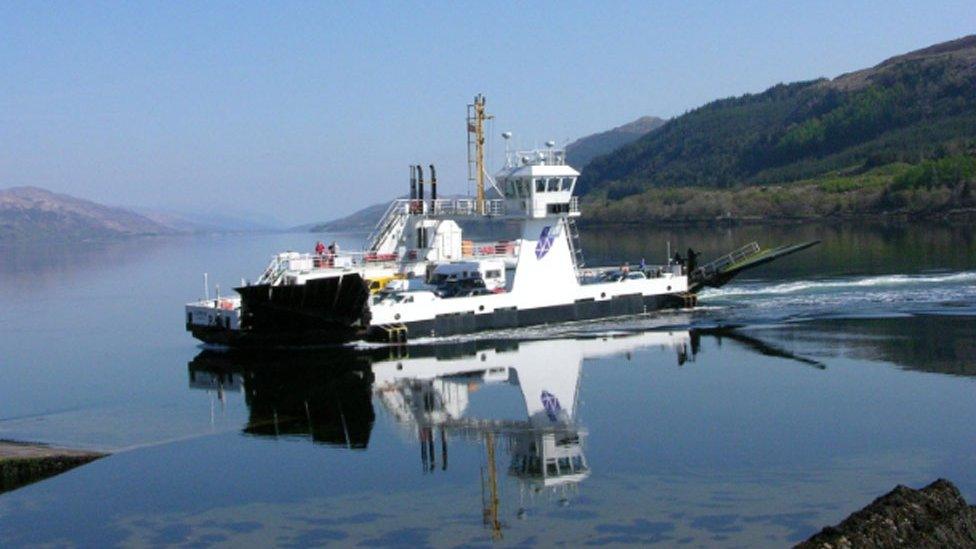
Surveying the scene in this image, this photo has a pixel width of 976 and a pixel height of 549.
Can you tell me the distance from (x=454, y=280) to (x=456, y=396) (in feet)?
44.5

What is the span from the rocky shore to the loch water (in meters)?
0.46

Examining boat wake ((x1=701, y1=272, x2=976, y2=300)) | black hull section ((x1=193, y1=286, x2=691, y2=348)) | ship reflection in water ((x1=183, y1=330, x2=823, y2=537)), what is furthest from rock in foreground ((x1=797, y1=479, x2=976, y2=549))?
boat wake ((x1=701, y1=272, x2=976, y2=300))

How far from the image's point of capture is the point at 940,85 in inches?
7101

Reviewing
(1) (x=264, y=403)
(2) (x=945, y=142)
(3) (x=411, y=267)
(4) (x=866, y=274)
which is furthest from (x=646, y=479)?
(2) (x=945, y=142)

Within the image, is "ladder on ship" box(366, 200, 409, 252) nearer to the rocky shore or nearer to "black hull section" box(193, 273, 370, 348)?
"black hull section" box(193, 273, 370, 348)

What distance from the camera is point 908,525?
51.8 ft

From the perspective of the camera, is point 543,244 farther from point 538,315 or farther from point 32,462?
point 32,462

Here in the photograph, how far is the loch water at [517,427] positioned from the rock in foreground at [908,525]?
2.26m

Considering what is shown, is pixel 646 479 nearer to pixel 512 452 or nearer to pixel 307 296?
pixel 512 452

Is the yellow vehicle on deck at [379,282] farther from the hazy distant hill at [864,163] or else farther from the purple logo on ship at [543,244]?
the hazy distant hill at [864,163]

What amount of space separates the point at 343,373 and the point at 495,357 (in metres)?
5.22

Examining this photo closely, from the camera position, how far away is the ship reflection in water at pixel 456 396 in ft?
77.7

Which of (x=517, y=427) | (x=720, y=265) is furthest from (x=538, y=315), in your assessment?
(x=517, y=427)

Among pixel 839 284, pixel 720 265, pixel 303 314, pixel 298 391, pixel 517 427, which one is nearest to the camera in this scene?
pixel 517 427
